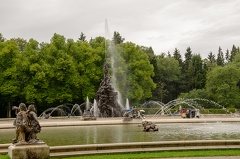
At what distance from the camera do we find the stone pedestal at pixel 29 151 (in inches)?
534

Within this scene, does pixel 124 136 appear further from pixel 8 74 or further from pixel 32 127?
pixel 8 74

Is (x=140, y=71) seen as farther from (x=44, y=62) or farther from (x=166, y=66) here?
(x=166, y=66)

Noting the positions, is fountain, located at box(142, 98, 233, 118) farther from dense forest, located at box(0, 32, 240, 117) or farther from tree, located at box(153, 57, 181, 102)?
tree, located at box(153, 57, 181, 102)

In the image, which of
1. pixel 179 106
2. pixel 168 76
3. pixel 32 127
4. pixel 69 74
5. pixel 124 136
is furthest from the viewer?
pixel 168 76

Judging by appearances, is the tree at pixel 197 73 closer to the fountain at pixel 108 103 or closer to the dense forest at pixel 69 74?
the dense forest at pixel 69 74

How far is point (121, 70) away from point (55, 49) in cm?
1283

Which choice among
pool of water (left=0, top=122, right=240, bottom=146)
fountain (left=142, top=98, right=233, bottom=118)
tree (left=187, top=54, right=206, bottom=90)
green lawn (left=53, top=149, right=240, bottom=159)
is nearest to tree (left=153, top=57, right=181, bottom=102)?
tree (left=187, top=54, right=206, bottom=90)

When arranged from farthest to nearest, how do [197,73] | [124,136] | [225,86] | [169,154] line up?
[197,73]
[225,86]
[124,136]
[169,154]

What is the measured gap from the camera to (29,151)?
44.9 feet

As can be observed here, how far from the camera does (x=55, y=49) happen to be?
200 feet

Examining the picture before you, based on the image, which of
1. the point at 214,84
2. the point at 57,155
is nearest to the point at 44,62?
the point at 214,84

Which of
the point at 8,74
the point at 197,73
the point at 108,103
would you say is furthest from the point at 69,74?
the point at 197,73

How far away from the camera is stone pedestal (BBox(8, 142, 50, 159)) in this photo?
44.5 feet

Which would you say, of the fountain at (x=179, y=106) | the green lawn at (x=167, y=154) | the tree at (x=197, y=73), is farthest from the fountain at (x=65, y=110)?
the green lawn at (x=167, y=154)
